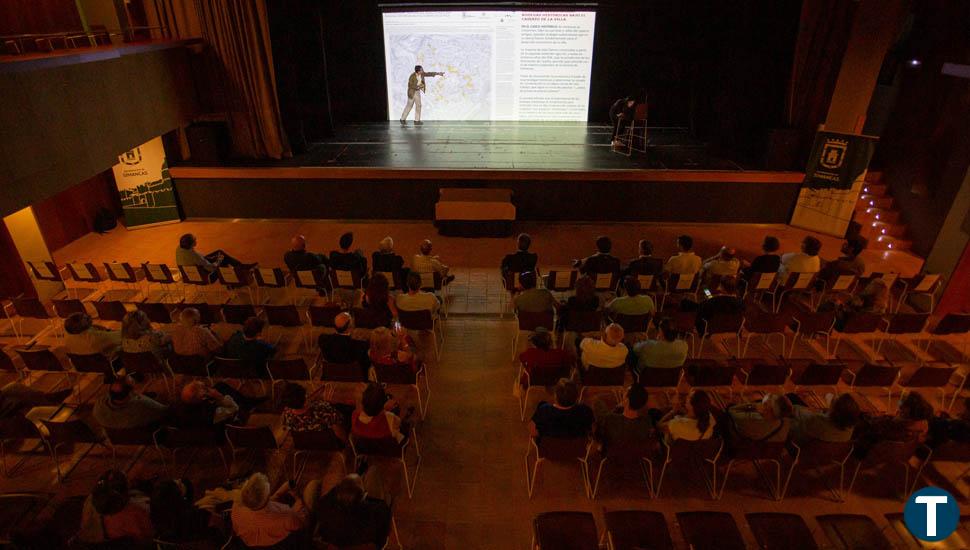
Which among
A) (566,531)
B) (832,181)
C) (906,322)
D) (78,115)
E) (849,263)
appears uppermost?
(78,115)

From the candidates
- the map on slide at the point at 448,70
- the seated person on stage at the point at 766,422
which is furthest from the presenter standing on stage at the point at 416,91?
the seated person on stage at the point at 766,422

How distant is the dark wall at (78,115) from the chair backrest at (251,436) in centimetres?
407

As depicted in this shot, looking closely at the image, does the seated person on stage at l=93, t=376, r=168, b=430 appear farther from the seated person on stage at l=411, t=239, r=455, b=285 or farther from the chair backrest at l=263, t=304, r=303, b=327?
the seated person on stage at l=411, t=239, r=455, b=285

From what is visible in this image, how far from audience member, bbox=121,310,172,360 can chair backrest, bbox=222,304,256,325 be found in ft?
2.33

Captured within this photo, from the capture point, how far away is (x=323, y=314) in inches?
232

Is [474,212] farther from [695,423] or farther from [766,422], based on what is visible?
[766,422]

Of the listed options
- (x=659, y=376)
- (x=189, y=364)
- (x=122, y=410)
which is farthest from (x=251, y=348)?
(x=659, y=376)

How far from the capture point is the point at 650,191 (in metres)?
9.82

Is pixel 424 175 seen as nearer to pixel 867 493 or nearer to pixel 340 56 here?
pixel 340 56

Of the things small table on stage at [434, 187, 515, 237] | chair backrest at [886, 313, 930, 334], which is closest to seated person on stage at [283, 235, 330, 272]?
small table on stage at [434, 187, 515, 237]

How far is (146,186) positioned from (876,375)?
36.3 ft

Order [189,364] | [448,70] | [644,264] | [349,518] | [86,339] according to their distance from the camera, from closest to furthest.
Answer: [349,518]
[189,364]
[86,339]
[644,264]
[448,70]

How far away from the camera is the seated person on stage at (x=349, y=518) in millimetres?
3215

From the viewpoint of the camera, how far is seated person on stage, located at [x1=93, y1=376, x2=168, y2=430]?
421cm
